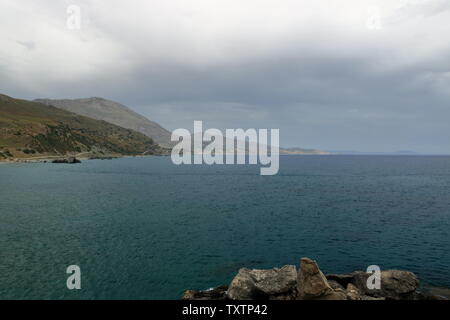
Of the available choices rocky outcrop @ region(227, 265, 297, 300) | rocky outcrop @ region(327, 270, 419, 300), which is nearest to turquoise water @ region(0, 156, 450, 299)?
rocky outcrop @ region(227, 265, 297, 300)

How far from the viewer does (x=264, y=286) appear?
27844 mm

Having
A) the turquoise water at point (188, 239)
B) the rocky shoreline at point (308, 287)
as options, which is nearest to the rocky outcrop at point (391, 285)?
the rocky shoreline at point (308, 287)

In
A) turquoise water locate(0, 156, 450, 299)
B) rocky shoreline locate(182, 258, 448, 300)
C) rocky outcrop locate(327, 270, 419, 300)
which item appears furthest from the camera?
turquoise water locate(0, 156, 450, 299)

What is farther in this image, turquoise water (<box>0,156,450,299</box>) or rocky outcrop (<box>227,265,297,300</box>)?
turquoise water (<box>0,156,450,299</box>)

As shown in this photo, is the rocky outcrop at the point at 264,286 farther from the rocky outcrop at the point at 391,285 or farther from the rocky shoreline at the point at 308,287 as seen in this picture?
the rocky outcrop at the point at 391,285

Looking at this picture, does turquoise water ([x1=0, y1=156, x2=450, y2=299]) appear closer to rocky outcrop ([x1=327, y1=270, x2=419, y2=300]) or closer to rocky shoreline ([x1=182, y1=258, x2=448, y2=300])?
rocky shoreline ([x1=182, y1=258, x2=448, y2=300])

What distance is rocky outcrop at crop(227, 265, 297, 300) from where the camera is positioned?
27.1 m

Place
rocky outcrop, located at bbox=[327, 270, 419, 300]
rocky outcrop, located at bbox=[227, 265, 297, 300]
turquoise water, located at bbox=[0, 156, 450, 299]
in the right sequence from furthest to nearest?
turquoise water, located at bbox=[0, 156, 450, 299]
rocky outcrop, located at bbox=[327, 270, 419, 300]
rocky outcrop, located at bbox=[227, 265, 297, 300]

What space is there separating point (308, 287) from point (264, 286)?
4.72 m

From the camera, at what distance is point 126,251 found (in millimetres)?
43781

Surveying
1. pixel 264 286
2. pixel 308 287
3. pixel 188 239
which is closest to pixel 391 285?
pixel 308 287

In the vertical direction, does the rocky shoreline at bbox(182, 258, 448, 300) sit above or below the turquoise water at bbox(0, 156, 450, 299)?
above

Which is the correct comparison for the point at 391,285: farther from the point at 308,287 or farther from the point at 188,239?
the point at 188,239
